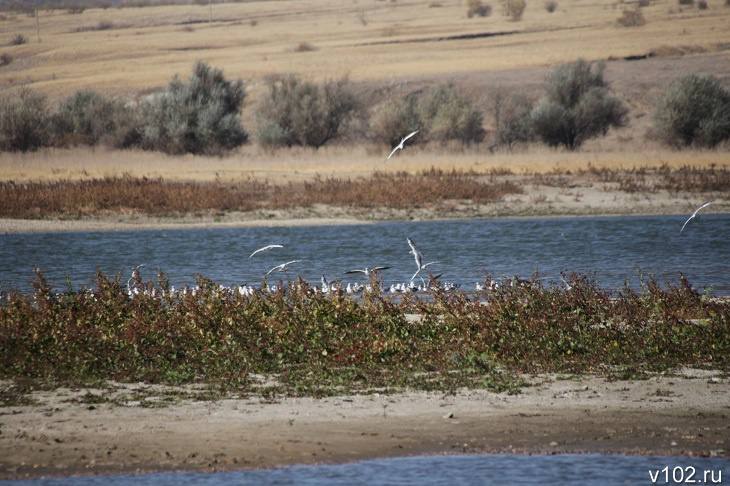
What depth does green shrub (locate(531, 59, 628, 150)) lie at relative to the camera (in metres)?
52.6

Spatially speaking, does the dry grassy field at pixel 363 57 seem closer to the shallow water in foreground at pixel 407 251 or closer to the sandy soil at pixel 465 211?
the sandy soil at pixel 465 211

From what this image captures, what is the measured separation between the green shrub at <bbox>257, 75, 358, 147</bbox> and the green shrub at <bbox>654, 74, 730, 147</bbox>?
14.2 meters

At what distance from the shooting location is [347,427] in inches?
447

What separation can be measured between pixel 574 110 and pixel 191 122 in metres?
16.2

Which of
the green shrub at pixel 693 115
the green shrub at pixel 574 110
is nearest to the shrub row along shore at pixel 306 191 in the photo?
the green shrub at pixel 693 115

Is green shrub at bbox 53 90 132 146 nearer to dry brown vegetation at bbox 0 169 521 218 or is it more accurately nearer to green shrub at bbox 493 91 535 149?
green shrub at bbox 493 91 535 149

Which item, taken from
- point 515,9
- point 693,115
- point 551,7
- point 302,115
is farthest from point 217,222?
point 551,7

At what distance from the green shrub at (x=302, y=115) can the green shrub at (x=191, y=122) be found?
4.61 feet

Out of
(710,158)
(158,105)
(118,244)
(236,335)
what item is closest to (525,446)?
(236,335)

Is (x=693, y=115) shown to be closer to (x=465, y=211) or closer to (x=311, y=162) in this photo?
(x=311, y=162)

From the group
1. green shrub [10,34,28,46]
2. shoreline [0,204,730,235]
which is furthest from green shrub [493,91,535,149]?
green shrub [10,34,28,46]

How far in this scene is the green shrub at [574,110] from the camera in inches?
2071

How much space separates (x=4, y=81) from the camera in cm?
9100

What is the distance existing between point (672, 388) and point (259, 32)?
110 meters
